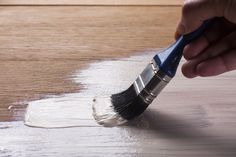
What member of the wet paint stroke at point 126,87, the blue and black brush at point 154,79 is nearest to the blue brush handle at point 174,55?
the blue and black brush at point 154,79

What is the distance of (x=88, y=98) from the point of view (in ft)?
3.17

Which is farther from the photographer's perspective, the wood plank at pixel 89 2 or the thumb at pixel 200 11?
the wood plank at pixel 89 2

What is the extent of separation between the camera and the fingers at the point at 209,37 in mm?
936

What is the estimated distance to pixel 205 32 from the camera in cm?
95

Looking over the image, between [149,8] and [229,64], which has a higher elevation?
[229,64]

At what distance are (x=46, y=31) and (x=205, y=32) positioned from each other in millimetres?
498

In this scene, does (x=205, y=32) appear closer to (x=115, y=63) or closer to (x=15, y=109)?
(x=115, y=63)

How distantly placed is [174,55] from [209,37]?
0.15 meters

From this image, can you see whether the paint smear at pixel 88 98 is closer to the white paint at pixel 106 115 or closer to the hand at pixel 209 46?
the white paint at pixel 106 115

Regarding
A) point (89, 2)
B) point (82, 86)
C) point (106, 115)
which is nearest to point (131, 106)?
point (106, 115)

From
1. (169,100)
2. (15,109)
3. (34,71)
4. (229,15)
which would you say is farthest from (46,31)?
(229,15)

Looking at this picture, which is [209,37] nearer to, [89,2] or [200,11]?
[200,11]

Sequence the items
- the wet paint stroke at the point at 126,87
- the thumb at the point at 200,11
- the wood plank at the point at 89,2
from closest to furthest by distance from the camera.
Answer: the thumb at the point at 200,11 < the wet paint stroke at the point at 126,87 < the wood plank at the point at 89,2

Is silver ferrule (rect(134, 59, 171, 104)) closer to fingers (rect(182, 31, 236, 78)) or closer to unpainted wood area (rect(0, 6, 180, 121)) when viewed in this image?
fingers (rect(182, 31, 236, 78))
